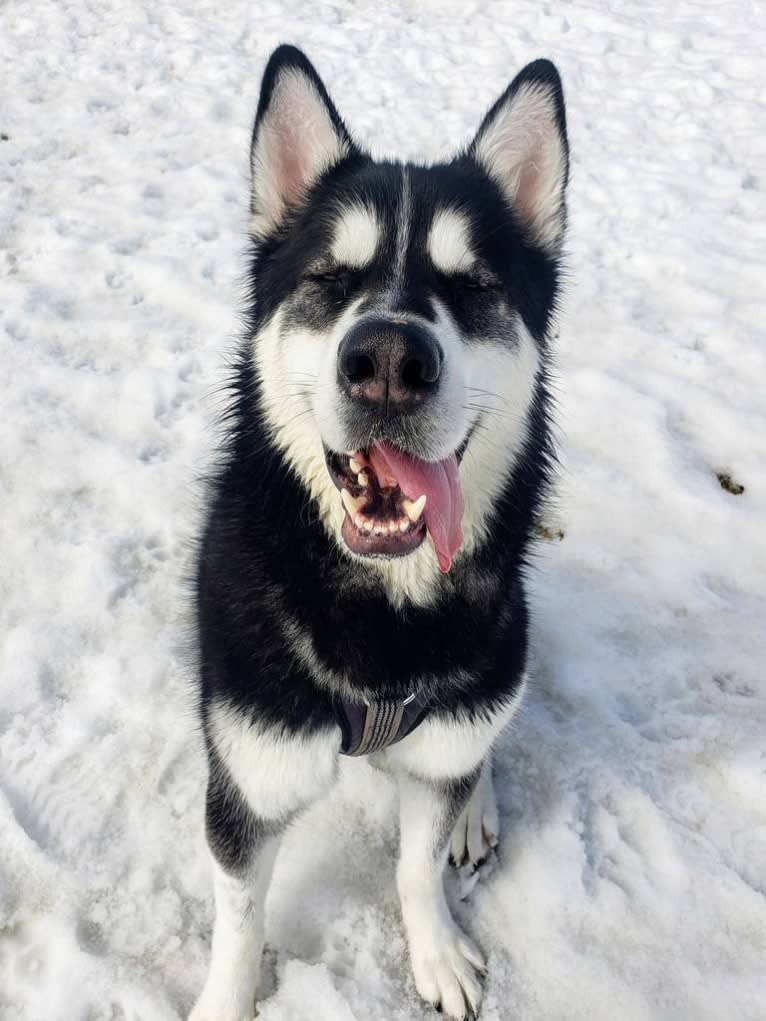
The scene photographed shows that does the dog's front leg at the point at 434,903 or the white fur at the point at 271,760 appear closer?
the white fur at the point at 271,760

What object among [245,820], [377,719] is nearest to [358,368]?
[377,719]

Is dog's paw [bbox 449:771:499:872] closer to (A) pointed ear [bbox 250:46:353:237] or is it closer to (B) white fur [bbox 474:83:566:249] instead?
(B) white fur [bbox 474:83:566:249]

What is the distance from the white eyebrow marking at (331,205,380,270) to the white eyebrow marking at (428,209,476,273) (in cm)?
15

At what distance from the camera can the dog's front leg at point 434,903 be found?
2162 mm

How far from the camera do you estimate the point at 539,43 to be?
795 cm

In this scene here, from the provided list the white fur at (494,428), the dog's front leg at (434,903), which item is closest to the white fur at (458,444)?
the white fur at (494,428)

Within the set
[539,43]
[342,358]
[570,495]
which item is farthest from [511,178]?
[539,43]

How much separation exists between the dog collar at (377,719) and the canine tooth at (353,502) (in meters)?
0.52

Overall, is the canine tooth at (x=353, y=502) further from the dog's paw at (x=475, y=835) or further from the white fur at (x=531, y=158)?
the dog's paw at (x=475, y=835)

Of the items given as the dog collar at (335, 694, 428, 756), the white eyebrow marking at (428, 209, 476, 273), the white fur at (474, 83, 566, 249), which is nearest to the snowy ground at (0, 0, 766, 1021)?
the dog collar at (335, 694, 428, 756)

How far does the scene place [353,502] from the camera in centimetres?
177

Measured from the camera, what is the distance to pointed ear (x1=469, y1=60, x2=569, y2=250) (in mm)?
2086

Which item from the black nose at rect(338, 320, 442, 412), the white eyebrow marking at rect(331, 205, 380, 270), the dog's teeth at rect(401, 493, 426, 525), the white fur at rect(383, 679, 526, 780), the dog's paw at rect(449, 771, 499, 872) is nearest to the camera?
the black nose at rect(338, 320, 442, 412)

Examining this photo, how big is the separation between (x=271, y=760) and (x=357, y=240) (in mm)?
1392
